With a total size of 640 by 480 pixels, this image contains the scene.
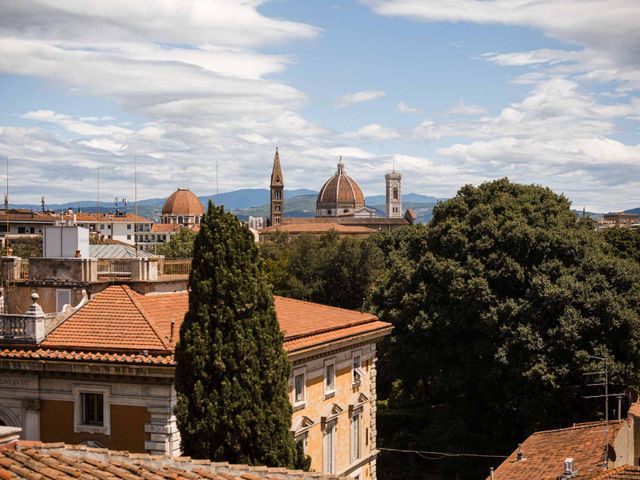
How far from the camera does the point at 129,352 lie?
22906 mm

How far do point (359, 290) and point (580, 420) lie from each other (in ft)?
108

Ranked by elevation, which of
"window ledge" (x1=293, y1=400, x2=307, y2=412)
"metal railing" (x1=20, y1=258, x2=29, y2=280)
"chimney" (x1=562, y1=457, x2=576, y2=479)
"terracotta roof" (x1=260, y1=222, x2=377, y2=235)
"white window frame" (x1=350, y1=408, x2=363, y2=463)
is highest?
"terracotta roof" (x1=260, y1=222, x2=377, y2=235)

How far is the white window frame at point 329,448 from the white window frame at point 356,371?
233 centimetres

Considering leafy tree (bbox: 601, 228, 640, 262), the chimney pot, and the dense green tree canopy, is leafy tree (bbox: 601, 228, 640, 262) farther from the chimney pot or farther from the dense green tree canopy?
the chimney pot

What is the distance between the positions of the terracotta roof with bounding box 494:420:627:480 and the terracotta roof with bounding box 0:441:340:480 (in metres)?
14.9

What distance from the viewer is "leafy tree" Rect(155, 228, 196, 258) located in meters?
97.5

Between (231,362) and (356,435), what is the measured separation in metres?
13.7

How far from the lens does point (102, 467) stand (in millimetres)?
12812

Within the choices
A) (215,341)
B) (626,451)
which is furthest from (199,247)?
(626,451)

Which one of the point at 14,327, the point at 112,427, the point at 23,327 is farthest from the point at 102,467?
the point at 14,327

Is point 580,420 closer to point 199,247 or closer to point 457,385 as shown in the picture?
point 457,385

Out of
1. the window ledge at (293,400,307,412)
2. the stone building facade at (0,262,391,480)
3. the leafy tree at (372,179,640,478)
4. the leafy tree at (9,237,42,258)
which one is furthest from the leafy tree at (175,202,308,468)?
the leafy tree at (9,237,42,258)

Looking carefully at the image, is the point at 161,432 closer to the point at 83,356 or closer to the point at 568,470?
the point at 83,356

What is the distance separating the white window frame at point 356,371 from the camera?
32.7 m
